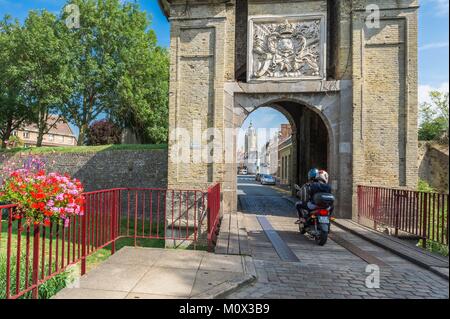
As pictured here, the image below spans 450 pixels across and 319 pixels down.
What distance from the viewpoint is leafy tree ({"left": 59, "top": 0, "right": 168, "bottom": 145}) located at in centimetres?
1703

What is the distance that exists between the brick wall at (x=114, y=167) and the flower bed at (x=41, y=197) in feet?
32.8

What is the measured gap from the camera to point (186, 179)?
9.33 metres

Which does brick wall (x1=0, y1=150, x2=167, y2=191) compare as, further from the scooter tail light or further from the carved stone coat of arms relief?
the scooter tail light

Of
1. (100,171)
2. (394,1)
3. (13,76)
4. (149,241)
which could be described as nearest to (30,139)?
(13,76)

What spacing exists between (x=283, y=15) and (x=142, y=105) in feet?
38.7

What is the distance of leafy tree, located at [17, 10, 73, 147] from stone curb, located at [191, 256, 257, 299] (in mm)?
16054

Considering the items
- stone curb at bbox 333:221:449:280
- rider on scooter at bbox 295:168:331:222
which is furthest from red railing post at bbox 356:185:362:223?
rider on scooter at bbox 295:168:331:222

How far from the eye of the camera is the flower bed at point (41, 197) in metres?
2.97

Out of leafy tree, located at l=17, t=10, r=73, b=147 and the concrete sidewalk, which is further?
leafy tree, located at l=17, t=10, r=73, b=147

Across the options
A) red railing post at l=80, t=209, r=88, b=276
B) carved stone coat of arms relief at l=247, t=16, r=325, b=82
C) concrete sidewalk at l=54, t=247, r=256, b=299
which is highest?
carved stone coat of arms relief at l=247, t=16, r=325, b=82

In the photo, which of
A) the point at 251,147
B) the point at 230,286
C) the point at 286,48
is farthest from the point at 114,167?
the point at 251,147

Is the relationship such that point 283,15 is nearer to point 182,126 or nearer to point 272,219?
point 182,126

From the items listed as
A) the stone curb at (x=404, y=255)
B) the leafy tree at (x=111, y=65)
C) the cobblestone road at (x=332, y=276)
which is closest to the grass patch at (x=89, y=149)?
the leafy tree at (x=111, y=65)

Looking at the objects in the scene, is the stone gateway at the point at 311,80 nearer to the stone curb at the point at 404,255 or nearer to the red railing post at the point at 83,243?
the stone curb at the point at 404,255
